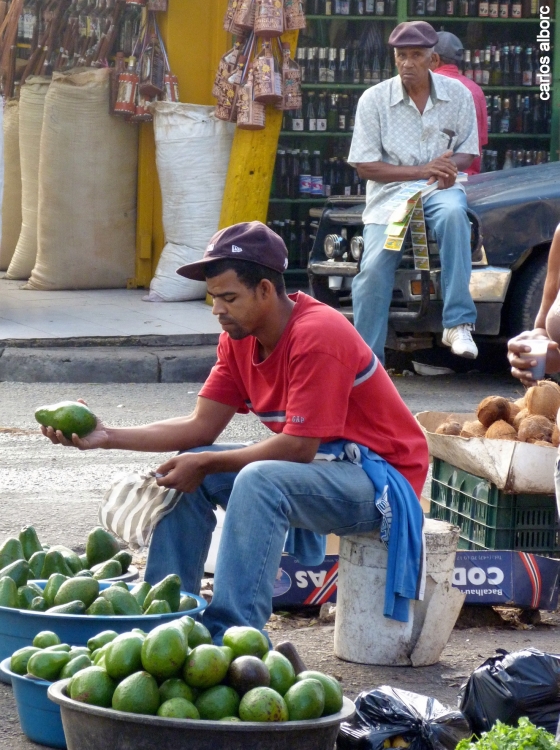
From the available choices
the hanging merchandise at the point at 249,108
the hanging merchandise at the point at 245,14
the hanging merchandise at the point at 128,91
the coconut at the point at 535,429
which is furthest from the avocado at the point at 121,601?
the hanging merchandise at the point at 128,91

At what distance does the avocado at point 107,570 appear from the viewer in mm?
3633

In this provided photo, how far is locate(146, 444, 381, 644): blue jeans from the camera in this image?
11.0 ft

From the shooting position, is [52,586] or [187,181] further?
[187,181]

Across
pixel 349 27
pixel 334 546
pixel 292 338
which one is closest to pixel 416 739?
pixel 292 338

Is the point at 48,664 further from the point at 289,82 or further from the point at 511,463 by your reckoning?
the point at 289,82

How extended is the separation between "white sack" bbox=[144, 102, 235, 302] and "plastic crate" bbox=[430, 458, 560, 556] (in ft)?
19.9

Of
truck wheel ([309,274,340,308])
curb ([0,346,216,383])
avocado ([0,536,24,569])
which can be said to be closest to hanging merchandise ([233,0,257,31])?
truck wheel ([309,274,340,308])

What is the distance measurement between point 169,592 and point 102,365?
5252 mm

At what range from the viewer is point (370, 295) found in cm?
752

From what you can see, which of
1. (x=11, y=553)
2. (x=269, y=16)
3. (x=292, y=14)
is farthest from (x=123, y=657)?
(x=292, y=14)

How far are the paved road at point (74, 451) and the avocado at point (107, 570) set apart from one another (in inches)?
15.4

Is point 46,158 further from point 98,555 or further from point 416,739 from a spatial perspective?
point 416,739

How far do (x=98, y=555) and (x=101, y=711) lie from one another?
3.76ft

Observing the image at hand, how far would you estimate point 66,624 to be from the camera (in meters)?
3.24
